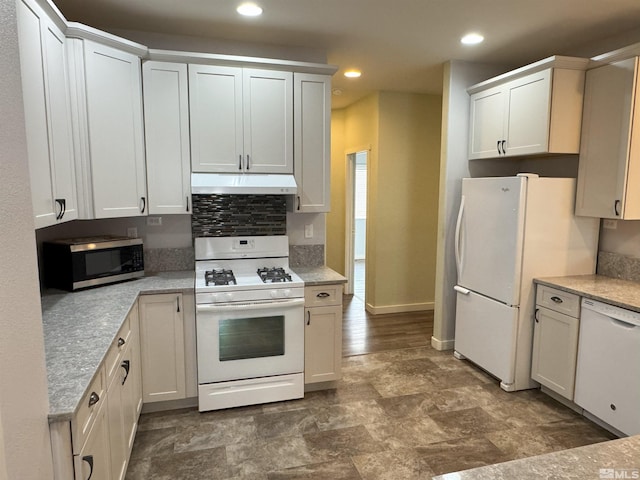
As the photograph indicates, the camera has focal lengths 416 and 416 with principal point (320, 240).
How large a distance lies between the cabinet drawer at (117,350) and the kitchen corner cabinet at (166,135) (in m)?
1.00

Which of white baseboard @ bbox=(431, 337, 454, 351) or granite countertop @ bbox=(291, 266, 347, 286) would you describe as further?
white baseboard @ bbox=(431, 337, 454, 351)

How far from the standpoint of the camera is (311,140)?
3307 millimetres

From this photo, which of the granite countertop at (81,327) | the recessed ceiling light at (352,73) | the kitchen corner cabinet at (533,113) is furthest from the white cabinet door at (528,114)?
the granite countertop at (81,327)

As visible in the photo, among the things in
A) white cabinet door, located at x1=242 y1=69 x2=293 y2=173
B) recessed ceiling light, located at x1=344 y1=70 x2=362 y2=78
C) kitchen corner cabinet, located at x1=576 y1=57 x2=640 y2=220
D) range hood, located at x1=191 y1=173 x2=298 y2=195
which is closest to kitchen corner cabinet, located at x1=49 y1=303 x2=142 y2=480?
range hood, located at x1=191 y1=173 x2=298 y2=195

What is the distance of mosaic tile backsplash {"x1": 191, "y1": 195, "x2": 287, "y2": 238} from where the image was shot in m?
3.32

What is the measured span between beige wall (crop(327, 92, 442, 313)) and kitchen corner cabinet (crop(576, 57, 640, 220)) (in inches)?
84.5

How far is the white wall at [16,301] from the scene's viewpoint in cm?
98

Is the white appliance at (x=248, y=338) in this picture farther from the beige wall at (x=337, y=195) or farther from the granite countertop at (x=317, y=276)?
the beige wall at (x=337, y=195)

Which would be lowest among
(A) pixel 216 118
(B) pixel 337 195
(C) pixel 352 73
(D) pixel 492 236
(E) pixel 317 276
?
(E) pixel 317 276

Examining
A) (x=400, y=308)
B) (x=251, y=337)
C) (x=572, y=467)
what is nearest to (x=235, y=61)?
(x=251, y=337)

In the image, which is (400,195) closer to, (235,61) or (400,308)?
(400,308)

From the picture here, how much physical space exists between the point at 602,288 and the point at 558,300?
278 millimetres

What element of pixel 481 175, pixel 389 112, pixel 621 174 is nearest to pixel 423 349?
pixel 481 175

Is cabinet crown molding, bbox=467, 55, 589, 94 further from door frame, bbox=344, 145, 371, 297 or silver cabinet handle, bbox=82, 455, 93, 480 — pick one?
silver cabinet handle, bbox=82, 455, 93, 480
